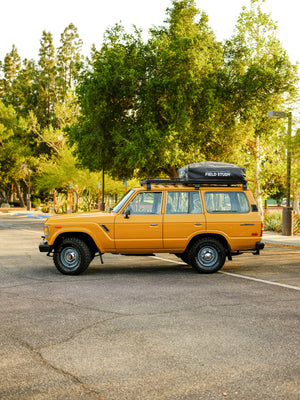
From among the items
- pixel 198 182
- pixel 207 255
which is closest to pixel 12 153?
pixel 198 182

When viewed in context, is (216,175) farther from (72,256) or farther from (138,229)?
(72,256)

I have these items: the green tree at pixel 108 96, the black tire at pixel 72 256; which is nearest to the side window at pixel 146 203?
the black tire at pixel 72 256

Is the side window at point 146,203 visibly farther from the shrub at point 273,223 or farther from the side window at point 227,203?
the shrub at point 273,223

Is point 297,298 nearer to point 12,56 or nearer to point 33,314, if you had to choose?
point 33,314

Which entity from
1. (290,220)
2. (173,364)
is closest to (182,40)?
(290,220)

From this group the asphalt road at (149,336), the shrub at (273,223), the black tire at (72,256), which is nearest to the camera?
the asphalt road at (149,336)

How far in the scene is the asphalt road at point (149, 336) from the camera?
4434mm

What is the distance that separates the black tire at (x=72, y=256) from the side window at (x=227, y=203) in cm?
288

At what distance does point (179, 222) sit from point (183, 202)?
19.3 inches

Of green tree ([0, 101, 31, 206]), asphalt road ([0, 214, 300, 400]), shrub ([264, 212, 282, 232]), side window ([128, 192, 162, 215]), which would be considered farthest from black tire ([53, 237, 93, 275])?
green tree ([0, 101, 31, 206])

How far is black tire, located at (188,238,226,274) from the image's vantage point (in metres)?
10.9

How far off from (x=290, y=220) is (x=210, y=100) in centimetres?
850

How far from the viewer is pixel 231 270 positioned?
460 inches

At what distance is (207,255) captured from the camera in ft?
36.0
